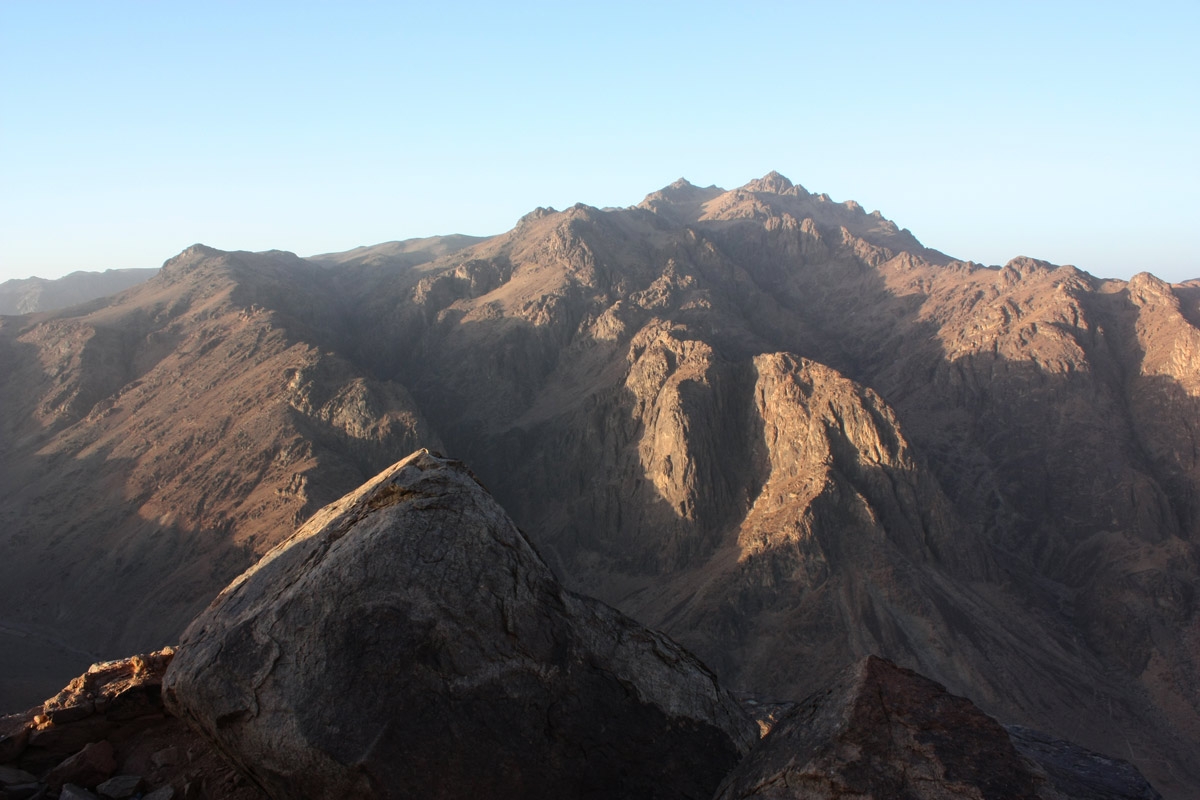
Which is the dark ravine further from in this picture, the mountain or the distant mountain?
the distant mountain

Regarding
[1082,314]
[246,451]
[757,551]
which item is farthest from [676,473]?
[1082,314]

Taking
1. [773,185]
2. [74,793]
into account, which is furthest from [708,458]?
[773,185]

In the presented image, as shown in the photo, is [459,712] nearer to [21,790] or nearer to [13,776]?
[21,790]

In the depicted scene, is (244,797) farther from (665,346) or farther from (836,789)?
(665,346)

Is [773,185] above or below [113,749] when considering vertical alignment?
above

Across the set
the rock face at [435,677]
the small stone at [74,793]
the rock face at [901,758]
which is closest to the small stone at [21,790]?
the small stone at [74,793]

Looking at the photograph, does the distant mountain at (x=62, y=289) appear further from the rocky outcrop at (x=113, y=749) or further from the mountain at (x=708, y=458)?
the rocky outcrop at (x=113, y=749)

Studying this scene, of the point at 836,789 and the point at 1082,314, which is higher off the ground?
the point at 1082,314
